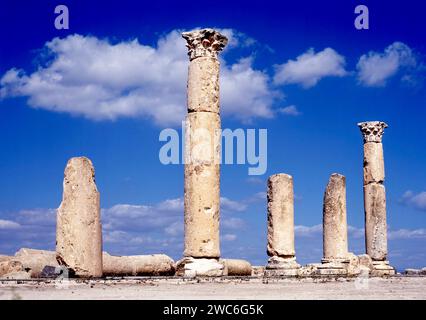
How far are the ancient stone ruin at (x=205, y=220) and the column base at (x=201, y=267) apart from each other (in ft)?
0.09

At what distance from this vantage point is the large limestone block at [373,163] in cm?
2944

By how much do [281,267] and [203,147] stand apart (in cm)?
626

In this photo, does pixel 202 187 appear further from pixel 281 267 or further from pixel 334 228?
pixel 334 228

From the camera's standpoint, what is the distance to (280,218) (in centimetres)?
2361

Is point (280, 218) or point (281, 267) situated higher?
point (280, 218)

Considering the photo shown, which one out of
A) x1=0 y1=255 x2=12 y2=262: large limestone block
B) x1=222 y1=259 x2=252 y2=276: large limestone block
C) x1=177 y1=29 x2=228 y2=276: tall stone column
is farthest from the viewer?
x1=222 y1=259 x2=252 y2=276: large limestone block

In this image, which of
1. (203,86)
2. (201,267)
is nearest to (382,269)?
(201,267)

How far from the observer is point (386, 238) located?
97.2 feet

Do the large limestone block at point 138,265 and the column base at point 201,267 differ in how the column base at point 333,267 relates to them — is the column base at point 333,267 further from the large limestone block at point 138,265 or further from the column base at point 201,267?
the column base at point 201,267

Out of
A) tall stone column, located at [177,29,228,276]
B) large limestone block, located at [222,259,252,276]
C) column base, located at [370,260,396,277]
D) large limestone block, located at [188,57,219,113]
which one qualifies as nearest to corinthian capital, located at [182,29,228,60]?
tall stone column, located at [177,29,228,276]

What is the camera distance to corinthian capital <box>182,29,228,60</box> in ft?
64.1

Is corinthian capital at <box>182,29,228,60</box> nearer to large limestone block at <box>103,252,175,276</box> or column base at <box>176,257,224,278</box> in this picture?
column base at <box>176,257,224,278</box>

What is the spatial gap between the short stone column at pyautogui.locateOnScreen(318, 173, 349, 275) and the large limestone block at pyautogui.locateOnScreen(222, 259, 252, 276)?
3003 millimetres

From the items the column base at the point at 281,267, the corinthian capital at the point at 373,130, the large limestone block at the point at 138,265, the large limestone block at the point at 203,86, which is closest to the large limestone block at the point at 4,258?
the large limestone block at the point at 138,265
